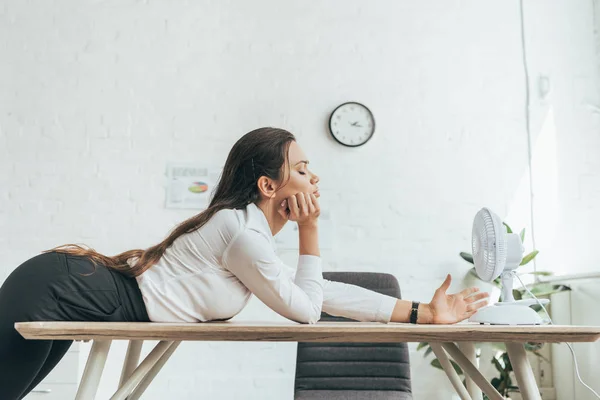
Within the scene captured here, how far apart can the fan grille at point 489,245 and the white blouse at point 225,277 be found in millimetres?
468

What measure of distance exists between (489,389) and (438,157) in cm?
255

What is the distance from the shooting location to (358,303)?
70.7 inches

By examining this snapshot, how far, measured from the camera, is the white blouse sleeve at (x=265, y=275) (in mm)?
1460

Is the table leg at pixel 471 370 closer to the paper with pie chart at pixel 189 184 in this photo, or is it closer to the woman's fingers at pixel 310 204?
the woman's fingers at pixel 310 204

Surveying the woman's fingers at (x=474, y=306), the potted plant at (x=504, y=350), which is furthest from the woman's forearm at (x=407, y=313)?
the potted plant at (x=504, y=350)

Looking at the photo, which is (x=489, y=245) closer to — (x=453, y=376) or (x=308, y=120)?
(x=453, y=376)

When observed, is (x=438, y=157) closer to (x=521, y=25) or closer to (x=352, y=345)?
(x=521, y=25)

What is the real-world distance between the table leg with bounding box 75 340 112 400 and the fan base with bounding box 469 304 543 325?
2.94 feet

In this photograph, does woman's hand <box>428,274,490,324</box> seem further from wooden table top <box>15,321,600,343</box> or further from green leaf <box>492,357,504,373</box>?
green leaf <box>492,357,504,373</box>

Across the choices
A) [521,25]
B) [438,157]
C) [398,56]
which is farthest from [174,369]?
[521,25]

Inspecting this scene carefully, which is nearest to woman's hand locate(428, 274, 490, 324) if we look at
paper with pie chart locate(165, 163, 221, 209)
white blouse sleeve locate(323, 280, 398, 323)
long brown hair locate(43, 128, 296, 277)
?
white blouse sleeve locate(323, 280, 398, 323)

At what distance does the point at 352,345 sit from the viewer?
263cm

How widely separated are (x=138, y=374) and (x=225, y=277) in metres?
0.29

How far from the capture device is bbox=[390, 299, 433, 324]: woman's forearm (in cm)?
170
